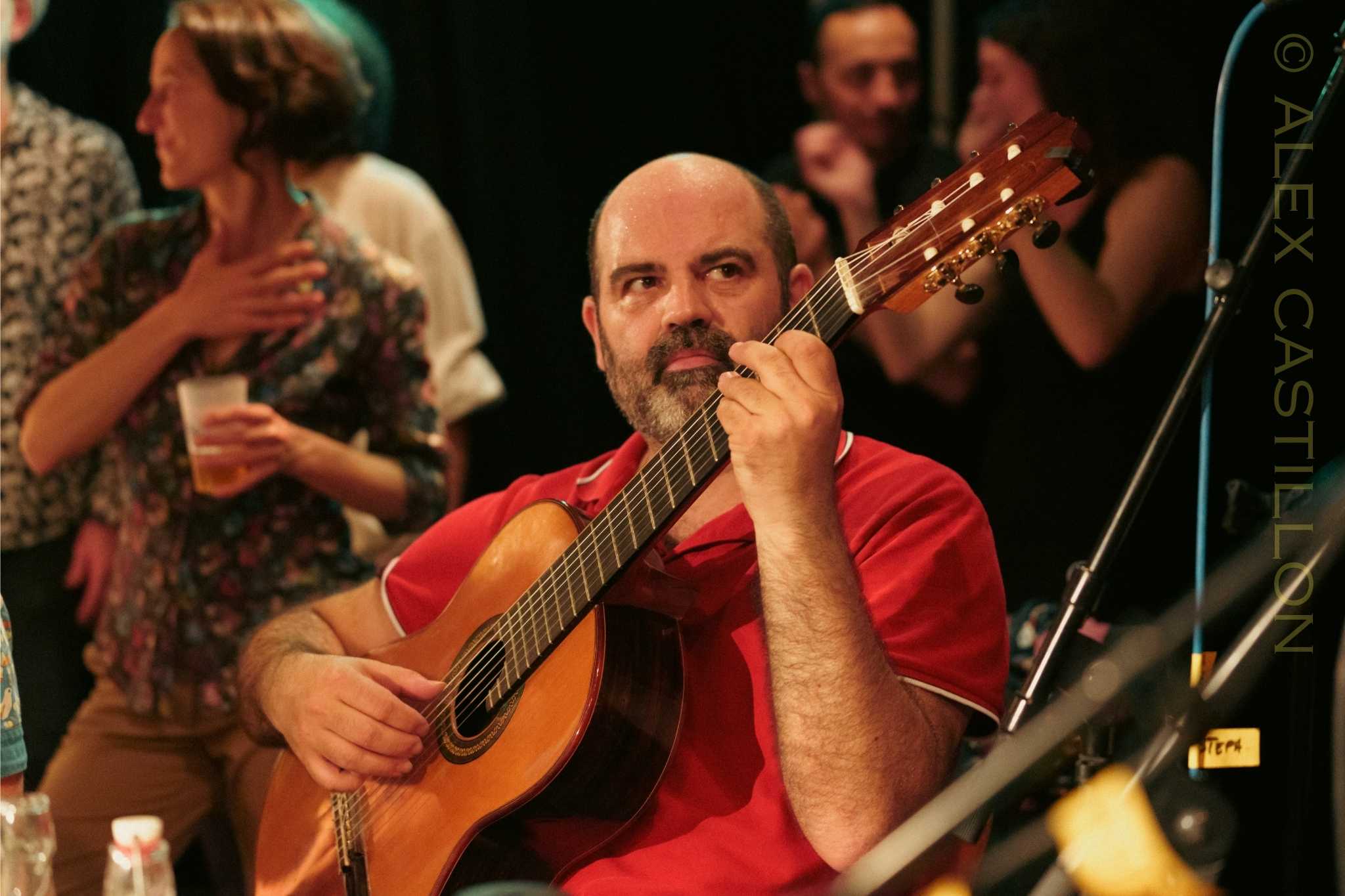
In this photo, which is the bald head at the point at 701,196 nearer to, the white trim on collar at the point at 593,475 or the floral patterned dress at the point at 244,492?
the white trim on collar at the point at 593,475

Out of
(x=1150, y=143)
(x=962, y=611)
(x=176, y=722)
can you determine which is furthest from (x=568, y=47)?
(x=962, y=611)

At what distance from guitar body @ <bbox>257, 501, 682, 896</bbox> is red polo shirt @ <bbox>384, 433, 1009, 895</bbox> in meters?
0.07

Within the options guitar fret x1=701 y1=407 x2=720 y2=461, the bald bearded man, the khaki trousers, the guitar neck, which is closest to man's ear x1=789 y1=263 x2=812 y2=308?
the bald bearded man

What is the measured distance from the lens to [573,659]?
181cm

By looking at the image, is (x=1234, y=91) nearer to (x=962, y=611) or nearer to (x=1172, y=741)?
(x=962, y=611)

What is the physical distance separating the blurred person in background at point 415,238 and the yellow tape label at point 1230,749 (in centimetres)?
175

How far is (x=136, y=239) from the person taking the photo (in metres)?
2.88

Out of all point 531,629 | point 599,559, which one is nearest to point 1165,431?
point 599,559

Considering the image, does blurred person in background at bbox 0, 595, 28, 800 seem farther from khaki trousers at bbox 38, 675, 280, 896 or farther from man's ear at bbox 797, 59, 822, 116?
man's ear at bbox 797, 59, 822, 116

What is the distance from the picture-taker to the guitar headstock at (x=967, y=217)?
1.55 m

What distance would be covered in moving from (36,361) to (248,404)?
610 millimetres

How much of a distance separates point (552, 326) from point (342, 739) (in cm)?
152

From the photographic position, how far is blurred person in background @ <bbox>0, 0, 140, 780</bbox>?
3059mm

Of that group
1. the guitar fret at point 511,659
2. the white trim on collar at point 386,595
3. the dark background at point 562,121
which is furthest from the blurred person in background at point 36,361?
the guitar fret at point 511,659
